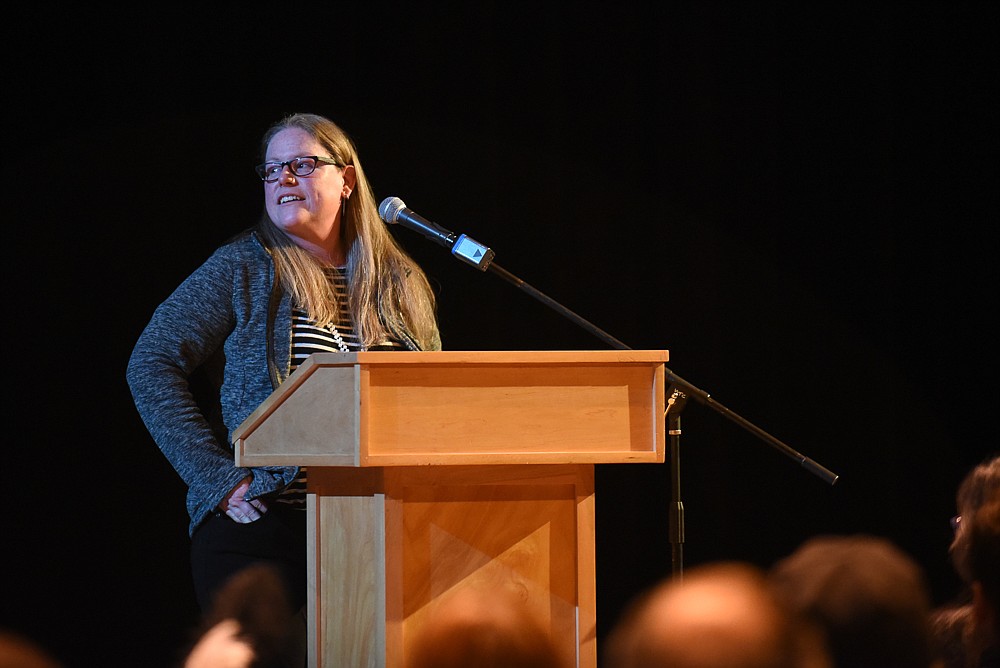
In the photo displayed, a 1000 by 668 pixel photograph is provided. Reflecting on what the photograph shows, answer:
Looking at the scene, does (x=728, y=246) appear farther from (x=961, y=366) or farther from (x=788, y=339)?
(x=961, y=366)

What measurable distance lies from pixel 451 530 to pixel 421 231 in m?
0.75

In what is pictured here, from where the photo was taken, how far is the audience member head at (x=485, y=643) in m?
1.08

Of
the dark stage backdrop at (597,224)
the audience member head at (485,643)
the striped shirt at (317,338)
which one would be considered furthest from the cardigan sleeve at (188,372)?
the audience member head at (485,643)

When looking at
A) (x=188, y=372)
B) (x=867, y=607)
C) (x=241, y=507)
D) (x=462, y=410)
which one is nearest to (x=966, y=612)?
(x=867, y=607)

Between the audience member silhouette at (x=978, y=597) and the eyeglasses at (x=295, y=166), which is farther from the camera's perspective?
the eyeglasses at (x=295, y=166)

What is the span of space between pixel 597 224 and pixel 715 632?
2948mm

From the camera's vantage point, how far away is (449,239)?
8.19ft

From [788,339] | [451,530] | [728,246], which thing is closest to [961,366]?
[788,339]

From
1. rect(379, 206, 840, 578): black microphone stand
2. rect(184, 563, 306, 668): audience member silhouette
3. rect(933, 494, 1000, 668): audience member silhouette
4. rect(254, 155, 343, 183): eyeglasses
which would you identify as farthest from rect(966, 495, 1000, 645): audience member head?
rect(254, 155, 343, 183): eyeglasses

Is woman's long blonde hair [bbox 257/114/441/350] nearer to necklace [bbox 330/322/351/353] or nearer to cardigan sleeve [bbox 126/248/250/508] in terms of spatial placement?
necklace [bbox 330/322/351/353]

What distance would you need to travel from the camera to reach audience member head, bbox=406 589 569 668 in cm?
108

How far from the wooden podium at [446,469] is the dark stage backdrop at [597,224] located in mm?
1381

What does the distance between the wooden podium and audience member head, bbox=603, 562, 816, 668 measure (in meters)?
0.99

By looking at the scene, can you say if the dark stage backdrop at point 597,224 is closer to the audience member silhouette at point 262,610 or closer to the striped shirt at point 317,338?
the striped shirt at point 317,338
